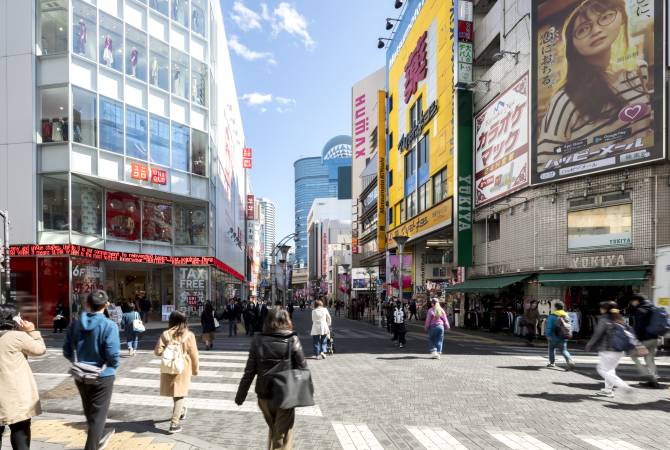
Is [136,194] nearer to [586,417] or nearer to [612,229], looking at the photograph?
[612,229]

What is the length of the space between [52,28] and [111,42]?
273 cm

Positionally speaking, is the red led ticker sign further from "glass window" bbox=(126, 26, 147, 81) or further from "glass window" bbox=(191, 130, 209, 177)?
"glass window" bbox=(126, 26, 147, 81)

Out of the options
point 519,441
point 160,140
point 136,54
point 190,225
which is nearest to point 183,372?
point 519,441

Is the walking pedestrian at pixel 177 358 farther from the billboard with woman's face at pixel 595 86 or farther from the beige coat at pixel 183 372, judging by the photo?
the billboard with woman's face at pixel 595 86

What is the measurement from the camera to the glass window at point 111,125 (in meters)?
26.2

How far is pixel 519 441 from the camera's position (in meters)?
6.46

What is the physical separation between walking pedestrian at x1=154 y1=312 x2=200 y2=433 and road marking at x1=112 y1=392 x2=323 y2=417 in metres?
1.19

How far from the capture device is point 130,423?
749cm

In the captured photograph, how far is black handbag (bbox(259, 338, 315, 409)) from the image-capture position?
15.0 feet

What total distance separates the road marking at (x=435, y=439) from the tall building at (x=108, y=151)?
863 inches

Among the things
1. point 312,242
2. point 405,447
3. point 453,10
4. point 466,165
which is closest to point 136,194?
point 466,165

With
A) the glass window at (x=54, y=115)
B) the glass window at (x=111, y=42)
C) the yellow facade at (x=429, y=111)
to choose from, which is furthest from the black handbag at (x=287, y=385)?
the yellow facade at (x=429, y=111)

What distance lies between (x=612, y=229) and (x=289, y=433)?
17.7m

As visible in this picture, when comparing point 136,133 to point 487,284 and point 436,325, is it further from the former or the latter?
point 436,325
